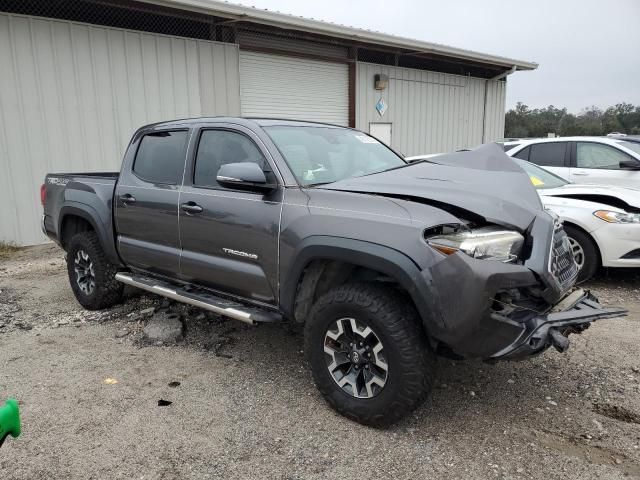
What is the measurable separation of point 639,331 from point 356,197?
10.3ft

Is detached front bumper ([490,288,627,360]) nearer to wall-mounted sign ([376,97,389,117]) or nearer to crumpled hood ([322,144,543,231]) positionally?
crumpled hood ([322,144,543,231])

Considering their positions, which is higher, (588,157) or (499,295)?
(588,157)

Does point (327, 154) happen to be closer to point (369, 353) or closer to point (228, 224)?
point (228, 224)

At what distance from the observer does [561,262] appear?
319 cm

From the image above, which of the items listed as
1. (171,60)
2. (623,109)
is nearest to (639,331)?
(171,60)

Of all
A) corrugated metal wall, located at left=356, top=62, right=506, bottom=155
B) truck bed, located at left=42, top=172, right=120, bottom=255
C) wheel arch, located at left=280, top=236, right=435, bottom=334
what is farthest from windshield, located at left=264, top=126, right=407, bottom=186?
corrugated metal wall, located at left=356, top=62, right=506, bottom=155

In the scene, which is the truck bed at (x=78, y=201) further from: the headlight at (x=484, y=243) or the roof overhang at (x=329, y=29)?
the roof overhang at (x=329, y=29)

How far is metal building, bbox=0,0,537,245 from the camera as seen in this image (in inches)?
323

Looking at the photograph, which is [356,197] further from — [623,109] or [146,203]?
[623,109]

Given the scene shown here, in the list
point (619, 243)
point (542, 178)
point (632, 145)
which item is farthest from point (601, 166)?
point (619, 243)

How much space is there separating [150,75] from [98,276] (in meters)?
5.40

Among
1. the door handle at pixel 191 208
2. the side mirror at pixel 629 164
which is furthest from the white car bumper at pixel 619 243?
the door handle at pixel 191 208

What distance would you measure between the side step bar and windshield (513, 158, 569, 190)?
4355mm

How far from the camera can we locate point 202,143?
429 cm
